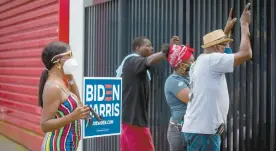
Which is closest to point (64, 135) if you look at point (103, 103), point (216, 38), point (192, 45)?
point (103, 103)

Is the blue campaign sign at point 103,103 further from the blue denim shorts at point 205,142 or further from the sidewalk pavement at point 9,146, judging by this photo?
the sidewalk pavement at point 9,146

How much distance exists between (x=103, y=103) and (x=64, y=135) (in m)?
0.68

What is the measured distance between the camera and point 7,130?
380 inches

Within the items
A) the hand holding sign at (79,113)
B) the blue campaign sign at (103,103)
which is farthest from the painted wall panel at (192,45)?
the hand holding sign at (79,113)

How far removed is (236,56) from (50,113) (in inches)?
59.1

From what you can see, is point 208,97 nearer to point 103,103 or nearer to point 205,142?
point 205,142

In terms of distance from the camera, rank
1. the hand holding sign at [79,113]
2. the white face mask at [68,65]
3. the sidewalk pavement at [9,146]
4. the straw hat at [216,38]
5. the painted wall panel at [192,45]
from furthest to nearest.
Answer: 1. the sidewalk pavement at [9,146]
2. the painted wall panel at [192,45]
3. the straw hat at [216,38]
4. the white face mask at [68,65]
5. the hand holding sign at [79,113]

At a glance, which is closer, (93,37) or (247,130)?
(247,130)

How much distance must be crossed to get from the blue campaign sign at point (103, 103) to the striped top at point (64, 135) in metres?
0.33

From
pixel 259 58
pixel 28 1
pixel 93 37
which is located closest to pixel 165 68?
pixel 259 58

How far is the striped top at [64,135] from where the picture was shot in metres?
3.10

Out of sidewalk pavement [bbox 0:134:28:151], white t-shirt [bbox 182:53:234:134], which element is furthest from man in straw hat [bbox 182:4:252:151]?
sidewalk pavement [bbox 0:134:28:151]

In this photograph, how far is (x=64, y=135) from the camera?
312cm

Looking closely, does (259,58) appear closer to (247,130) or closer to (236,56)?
(247,130)
